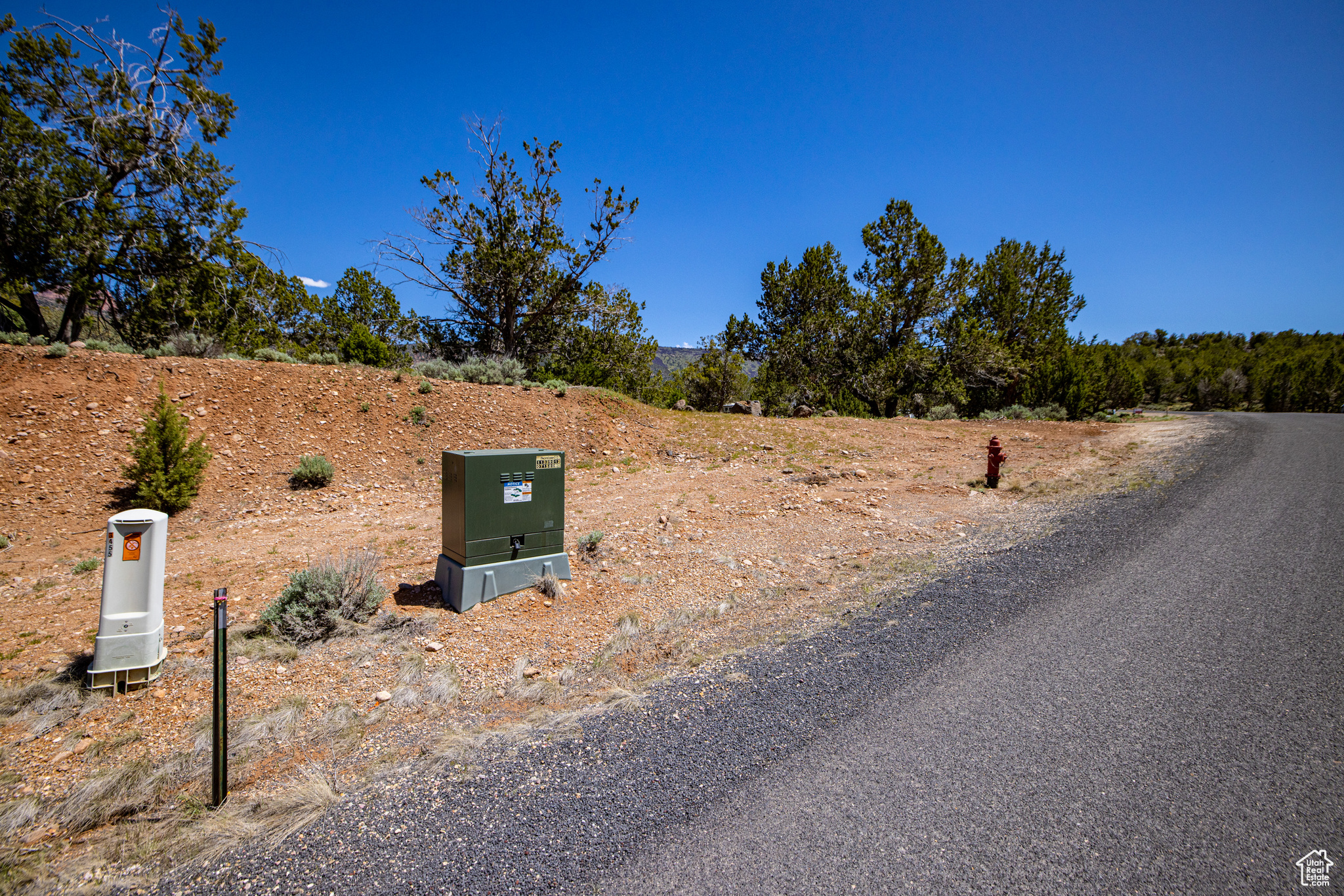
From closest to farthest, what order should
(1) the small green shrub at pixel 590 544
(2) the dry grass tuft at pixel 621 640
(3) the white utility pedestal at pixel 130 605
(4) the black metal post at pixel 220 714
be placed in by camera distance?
(4) the black metal post at pixel 220 714
(3) the white utility pedestal at pixel 130 605
(2) the dry grass tuft at pixel 621 640
(1) the small green shrub at pixel 590 544

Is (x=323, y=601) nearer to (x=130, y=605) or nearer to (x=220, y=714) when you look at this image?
(x=130, y=605)

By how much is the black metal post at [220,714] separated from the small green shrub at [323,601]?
1.81m

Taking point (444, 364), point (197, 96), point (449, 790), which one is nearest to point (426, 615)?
point (449, 790)

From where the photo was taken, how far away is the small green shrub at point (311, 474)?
9.32 meters

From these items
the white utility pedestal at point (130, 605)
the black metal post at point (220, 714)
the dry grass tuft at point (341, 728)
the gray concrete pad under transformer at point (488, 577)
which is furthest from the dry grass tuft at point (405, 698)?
the white utility pedestal at point (130, 605)

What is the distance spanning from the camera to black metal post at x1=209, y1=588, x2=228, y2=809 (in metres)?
2.56

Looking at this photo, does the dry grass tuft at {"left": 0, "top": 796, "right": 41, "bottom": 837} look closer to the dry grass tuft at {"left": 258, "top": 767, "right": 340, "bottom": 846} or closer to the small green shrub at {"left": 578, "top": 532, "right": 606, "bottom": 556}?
the dry grass tuft at {"left": 258, "top": 767, "right": 340, "bottom": 846}

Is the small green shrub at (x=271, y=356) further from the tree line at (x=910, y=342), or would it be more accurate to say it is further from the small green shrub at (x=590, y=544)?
the tree line at (x=910, y=342)

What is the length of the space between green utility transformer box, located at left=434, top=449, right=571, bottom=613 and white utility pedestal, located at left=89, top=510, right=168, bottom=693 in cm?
201

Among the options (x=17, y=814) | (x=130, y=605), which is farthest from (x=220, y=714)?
(x=130, y=605)

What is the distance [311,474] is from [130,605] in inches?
254

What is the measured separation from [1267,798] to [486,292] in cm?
1917

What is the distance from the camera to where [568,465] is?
1221cm

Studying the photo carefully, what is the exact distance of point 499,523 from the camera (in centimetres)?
510
